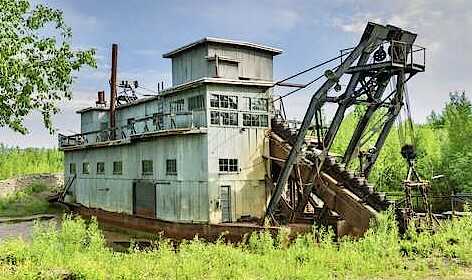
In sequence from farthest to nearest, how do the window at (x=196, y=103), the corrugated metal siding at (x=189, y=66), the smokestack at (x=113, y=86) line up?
the smokestack at (x=113, y=86)
the corrugated metal siding at (x=189, y=66)
the window at (x=196, y=103)

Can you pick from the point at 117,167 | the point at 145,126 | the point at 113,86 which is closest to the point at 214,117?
the point at 145,126

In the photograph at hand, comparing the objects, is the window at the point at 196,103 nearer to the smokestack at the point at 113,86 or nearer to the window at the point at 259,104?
the window at the point at 259,104

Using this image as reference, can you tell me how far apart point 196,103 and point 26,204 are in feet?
76.9

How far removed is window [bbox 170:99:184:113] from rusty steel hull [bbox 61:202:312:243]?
543 cm

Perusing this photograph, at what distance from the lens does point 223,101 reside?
21266mm

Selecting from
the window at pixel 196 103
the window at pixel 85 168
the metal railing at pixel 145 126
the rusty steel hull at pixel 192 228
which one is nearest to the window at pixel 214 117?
the metal railing at pixel 145 126

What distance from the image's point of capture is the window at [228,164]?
2070 cm

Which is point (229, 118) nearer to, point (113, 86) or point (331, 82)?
point (331, 82)

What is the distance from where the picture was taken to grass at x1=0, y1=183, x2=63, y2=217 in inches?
1453

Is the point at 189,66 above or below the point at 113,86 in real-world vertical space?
below

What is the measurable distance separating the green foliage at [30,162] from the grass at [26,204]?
14.7 meters

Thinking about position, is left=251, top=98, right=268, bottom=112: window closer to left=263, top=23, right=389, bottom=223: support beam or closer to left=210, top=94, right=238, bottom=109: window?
left=210, top=94, right=238, bottom=109: window

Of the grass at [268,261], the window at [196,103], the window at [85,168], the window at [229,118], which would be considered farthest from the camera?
the window at [85,168]

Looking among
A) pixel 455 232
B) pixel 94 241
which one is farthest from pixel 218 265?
pixel 455 232
